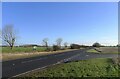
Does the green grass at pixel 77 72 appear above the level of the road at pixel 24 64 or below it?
above

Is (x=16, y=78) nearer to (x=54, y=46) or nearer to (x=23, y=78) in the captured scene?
(x=23, y=78)

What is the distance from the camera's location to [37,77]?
39.0ft

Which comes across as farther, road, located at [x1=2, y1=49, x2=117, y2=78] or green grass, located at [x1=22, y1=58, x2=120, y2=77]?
road, located at [x1=2, y1=49, x2=117, y2=78]

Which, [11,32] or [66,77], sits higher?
[11,32]

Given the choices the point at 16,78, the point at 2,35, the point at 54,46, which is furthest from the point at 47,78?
the point at 54,46

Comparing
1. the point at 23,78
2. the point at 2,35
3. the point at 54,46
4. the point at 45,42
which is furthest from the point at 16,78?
the point at 45,42

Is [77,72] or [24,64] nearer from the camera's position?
[77,72]

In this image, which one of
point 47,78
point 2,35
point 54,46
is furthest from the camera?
point 54,46

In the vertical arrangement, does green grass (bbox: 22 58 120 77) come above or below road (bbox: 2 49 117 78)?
above

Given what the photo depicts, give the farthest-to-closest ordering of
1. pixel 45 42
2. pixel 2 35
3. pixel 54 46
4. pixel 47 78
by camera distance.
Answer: pixel 45 42, pixel 54 46, pixel 2 35, pixel 47 78

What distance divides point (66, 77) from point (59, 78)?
505mm

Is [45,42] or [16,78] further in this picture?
[45,42]

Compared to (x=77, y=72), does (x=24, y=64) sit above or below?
below

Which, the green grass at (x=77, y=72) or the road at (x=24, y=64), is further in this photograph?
the road at (x=24, y=64)
